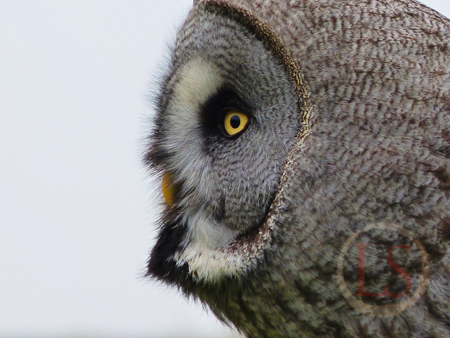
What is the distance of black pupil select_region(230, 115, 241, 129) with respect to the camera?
1887mm

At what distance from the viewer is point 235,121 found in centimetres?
190

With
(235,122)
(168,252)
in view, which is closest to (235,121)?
(235,122)

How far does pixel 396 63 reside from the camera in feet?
5.62

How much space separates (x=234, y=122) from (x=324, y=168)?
335 mm

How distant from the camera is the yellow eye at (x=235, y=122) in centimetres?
187

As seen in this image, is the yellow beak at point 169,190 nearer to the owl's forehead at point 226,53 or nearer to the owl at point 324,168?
the owl at point 324,168

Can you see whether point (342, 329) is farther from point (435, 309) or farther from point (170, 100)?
point (170, 100)

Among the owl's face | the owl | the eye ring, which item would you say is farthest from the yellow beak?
the eye ring

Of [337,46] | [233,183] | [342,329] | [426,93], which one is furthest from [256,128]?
[342,329]

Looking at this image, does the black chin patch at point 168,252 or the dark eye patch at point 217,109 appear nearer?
the dark eye patch at point 217,109

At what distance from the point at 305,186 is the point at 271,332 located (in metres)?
0.43

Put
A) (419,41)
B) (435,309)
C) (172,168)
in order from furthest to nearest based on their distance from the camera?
(172,168) → (419,41) → (435,309)

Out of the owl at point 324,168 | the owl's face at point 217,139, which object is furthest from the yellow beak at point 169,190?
the owl at point 324,168

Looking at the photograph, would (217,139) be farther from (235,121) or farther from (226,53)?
(226,53)
